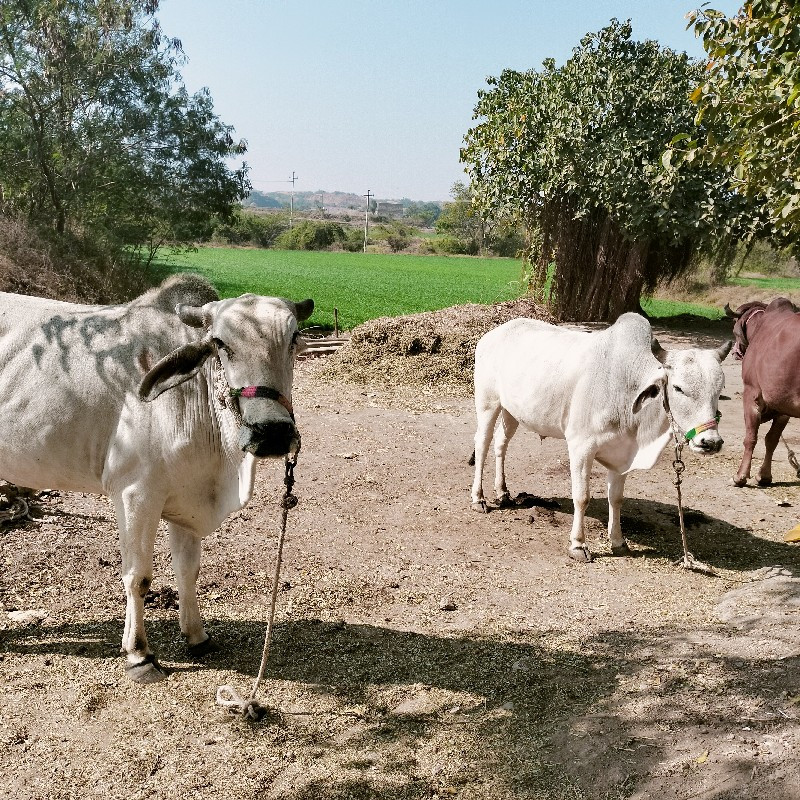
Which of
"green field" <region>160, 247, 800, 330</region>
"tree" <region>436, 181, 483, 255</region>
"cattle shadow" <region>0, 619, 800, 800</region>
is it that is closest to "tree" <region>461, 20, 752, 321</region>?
"green field" <region>160, 247, 800, 330</region>

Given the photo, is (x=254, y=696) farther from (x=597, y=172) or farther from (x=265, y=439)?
(x=597, y=172)

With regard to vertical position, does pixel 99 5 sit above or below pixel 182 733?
above

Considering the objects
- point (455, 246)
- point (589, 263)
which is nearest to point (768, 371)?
point (589, 263)

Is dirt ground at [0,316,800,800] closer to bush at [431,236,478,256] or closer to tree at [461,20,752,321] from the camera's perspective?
tree at [461,20,752,321]

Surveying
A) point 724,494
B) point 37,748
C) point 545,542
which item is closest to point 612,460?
point 545,542

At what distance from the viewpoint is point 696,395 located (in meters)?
5.56

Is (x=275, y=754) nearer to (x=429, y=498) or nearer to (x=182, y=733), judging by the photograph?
(x=182, y=733)

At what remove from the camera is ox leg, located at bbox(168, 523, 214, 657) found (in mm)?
4422

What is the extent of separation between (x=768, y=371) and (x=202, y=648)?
20.4 ft

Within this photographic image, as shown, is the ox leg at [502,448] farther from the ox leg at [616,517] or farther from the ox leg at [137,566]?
the ox leg at [137,566]

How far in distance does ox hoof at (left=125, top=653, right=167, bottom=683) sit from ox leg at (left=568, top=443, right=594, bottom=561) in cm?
330

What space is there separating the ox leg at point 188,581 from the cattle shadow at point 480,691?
0.11 m

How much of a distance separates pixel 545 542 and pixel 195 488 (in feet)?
11.2

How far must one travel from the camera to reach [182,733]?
12.4 feet
